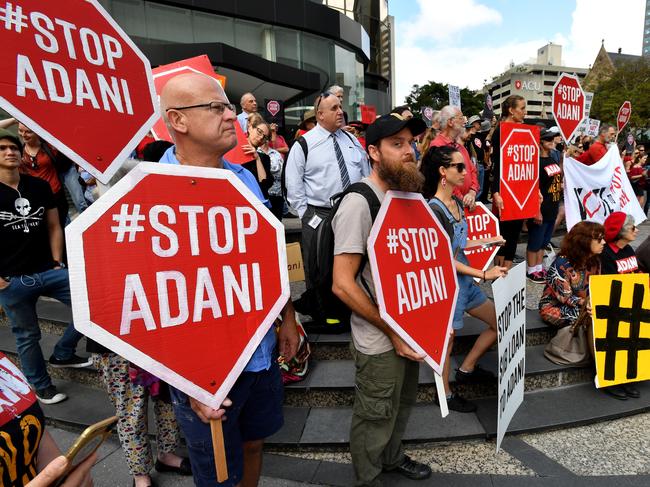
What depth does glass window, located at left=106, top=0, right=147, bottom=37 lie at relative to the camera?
15.5 meters

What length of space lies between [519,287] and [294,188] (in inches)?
71.7

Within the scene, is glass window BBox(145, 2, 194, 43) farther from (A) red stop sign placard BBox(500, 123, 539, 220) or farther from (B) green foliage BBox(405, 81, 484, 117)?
(B) green foliage BBox(405, 81, 484, 117)

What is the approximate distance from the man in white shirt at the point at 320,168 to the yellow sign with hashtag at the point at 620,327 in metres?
2.10

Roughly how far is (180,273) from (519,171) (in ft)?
13.7

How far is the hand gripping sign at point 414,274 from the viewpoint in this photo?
5.44ft

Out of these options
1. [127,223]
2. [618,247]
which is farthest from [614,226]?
[127,223]

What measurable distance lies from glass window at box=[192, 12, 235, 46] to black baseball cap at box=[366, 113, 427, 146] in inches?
756

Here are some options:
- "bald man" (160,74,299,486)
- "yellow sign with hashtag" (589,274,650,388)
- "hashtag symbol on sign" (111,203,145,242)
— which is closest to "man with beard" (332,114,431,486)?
"bald man" (160,74,299,486)

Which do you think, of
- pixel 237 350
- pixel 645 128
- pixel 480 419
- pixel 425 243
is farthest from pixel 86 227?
pixel 645 128

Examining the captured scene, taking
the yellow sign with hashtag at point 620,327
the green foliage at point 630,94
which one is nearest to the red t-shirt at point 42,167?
the yellow sign with hashtag at point 620,327

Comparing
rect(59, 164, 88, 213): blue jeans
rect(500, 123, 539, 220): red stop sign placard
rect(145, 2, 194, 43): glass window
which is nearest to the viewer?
rect(500, 123, 539, 220): red stop sign placard

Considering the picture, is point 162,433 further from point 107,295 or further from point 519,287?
point 519,287

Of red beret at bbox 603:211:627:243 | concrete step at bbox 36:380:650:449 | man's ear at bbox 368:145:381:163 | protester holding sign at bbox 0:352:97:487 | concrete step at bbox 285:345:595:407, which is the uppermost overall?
man's ear at bbox 368:145:381:163

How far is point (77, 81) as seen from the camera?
1.09 meters
